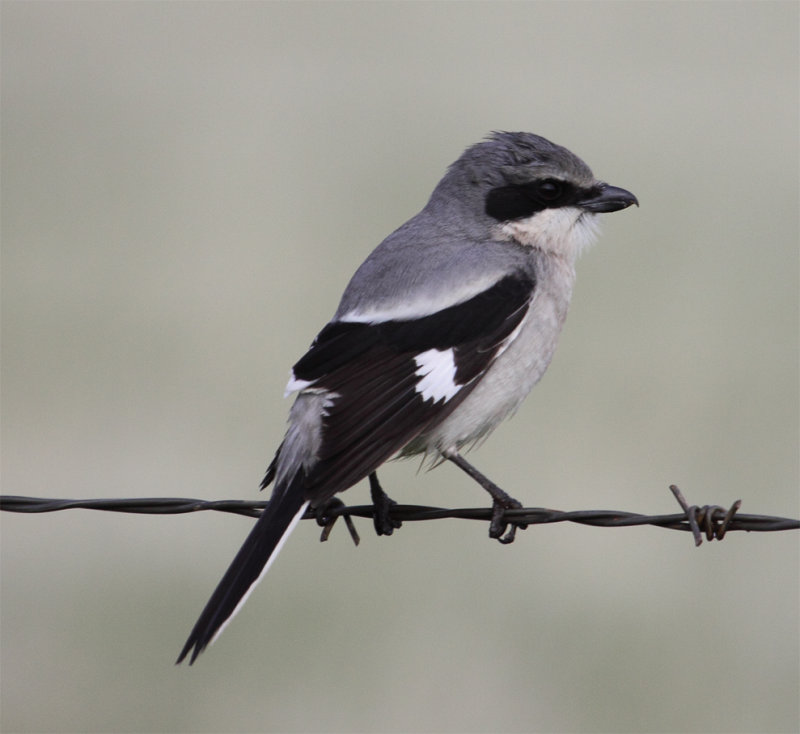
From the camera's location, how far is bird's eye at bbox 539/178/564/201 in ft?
13.5

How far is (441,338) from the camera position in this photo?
3518 millimetres

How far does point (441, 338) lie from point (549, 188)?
889 millimetres

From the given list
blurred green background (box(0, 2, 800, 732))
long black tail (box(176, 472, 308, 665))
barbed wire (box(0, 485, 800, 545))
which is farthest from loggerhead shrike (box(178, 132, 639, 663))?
blurred green background (box(0, 2, 800, 732))

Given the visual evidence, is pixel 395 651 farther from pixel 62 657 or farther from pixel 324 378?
pixel 324 378

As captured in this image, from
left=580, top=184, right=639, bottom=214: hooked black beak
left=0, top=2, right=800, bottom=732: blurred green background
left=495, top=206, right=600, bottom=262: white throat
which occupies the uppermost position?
left=580, top=184, right=639, bottom=214: hooked black beak

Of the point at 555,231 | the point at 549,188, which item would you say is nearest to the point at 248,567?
the point at 555,231

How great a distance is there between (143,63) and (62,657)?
7.72 m

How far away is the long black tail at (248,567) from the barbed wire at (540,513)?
6 cm

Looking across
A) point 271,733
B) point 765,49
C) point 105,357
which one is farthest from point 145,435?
point 765,49

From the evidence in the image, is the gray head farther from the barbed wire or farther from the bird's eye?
the barbed wire

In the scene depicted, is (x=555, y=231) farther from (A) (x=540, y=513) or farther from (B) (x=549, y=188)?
(A) (x=540, y=513)

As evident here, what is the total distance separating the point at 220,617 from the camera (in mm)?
2930

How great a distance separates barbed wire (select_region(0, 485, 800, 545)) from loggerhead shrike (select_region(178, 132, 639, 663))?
106mm

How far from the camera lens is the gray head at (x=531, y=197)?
4059 millimetres
